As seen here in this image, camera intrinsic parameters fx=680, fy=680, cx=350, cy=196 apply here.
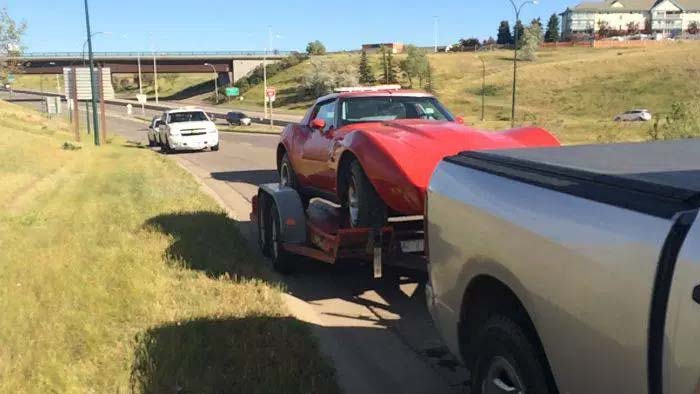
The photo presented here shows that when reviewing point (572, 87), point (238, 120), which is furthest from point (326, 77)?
point (238, 120)

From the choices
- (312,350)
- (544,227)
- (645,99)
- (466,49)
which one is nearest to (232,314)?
(312,350)

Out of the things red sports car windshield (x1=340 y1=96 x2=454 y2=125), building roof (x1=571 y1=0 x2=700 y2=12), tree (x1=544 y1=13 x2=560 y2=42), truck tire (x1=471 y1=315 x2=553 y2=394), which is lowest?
truck tire (x1=471 y1=315 x2=553 y2=394)

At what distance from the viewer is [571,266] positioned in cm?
234

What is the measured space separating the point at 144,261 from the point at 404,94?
137 inches

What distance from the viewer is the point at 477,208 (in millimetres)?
3109

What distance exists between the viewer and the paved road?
179 inches

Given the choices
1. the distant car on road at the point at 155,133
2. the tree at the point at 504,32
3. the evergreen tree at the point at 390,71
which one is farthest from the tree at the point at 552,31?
the distant car on road at the point at 155,133

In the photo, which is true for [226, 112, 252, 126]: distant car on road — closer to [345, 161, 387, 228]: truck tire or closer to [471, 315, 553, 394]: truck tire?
[345, 161, 387, 228]: truck tire

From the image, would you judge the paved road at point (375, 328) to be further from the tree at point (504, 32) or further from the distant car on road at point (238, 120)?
the tree at point (504, 32)

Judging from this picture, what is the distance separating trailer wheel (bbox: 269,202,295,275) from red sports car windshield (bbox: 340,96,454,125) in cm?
134

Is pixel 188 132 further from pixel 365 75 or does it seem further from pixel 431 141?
pixel 365 75

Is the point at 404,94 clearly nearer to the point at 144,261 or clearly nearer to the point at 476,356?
the point at 144,261

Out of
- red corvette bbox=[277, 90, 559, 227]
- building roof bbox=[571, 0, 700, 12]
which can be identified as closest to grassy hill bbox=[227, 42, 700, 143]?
red corvette bbox=[277, 90, 559, 227]

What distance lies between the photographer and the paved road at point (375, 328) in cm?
455
